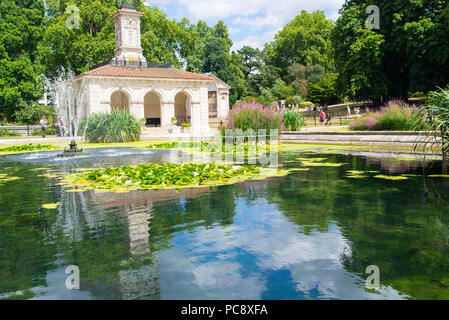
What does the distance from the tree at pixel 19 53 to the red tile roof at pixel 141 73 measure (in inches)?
486

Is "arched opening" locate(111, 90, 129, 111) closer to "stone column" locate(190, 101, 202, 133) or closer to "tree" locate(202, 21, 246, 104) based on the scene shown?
"stone column" locate(190, 101, 202, 133)

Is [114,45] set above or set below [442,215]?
above

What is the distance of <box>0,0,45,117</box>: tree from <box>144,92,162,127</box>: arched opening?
1226 cm

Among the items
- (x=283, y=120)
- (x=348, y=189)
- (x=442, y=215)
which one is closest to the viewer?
(x=442, y=215)

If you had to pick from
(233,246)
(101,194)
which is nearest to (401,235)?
(233,246)

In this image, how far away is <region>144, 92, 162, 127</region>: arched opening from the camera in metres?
41.5

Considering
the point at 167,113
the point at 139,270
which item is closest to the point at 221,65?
the point at 167,113

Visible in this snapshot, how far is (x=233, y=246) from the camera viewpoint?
4.17 m

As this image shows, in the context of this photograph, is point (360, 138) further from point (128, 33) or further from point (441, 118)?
point (128, 33)

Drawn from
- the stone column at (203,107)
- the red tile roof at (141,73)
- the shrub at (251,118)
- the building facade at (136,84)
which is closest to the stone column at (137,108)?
the building facade at (136,84)

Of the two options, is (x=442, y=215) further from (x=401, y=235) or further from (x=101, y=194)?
(x=101, y=194)

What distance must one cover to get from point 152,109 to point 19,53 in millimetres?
17672
